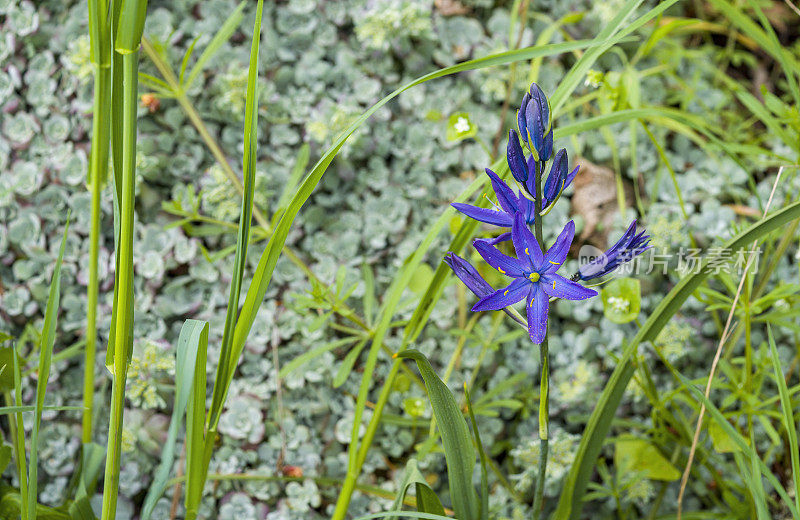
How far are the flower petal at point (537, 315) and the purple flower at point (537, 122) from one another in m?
0.18

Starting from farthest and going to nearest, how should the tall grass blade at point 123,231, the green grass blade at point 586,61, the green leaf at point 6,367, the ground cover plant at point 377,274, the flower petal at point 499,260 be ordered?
the ground cover plant at point 377,274
the green leaf at point 6,367
the green grass blade at point 586,61
the tall grass blade at point 123,231
the flower petal at point 499,260

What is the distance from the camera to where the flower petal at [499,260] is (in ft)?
2.60

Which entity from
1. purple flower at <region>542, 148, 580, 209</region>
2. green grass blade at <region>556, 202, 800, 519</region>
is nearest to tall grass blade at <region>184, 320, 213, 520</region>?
purple flower at <region>542, 148, 580, 209</region>

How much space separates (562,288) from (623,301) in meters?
0.63

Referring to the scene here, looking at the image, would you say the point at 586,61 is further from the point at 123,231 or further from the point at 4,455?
the point at 4,455

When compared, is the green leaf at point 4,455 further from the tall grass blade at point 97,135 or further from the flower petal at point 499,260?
the flower petal at point 499,260

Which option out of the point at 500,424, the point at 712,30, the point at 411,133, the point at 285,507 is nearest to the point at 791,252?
the point at 712,30

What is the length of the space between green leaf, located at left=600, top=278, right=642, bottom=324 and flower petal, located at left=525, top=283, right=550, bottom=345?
1.98 feet

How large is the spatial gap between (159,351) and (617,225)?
124 cm

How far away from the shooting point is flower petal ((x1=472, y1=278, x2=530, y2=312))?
814mm

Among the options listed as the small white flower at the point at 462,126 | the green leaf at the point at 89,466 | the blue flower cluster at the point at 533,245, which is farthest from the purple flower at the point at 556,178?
the green leaf at the point at 89,466

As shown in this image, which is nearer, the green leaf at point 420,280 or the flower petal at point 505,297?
the flower petal at point 505,297

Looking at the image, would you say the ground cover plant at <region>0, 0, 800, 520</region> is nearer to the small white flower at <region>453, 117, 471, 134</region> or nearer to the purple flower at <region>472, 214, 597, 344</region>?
the small white flower at <region>453, 117, 471, 134</region>

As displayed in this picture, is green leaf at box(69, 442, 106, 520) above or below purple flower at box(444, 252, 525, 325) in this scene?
below
